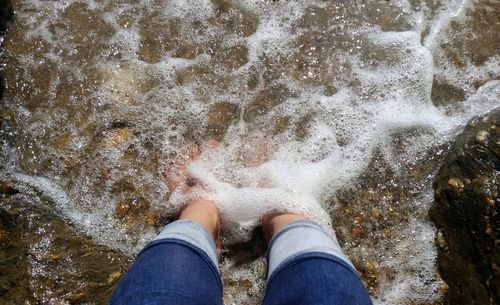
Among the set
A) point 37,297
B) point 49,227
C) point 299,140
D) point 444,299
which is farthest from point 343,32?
point 37,297

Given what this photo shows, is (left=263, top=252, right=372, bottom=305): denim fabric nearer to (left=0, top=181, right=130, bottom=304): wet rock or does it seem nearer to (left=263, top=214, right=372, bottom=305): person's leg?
(left=263, top=214, right=372, bottom=305): person's leg

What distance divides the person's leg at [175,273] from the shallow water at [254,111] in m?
0.55

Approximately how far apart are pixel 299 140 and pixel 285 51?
20.8 inches

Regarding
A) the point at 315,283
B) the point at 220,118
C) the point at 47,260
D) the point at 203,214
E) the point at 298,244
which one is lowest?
the point at 47,260

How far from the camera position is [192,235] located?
1.65 metres

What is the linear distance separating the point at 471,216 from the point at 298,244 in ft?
2.77

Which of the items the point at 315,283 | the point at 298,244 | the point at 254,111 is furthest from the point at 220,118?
the point at 315,283

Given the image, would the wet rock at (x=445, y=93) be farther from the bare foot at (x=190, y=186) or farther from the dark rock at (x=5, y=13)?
the dark rock at (x=5, y=13)

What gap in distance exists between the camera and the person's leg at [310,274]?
4.45 ft

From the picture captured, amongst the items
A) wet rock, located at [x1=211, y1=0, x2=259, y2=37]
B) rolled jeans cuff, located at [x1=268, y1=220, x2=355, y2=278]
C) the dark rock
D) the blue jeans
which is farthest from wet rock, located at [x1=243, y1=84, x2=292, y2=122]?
the dark rock

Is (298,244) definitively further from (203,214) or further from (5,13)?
(5,13)

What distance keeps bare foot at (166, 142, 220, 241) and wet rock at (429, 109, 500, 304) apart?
106 centimetres

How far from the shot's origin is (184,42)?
2.46 m

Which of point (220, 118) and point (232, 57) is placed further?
point (232, 57)
